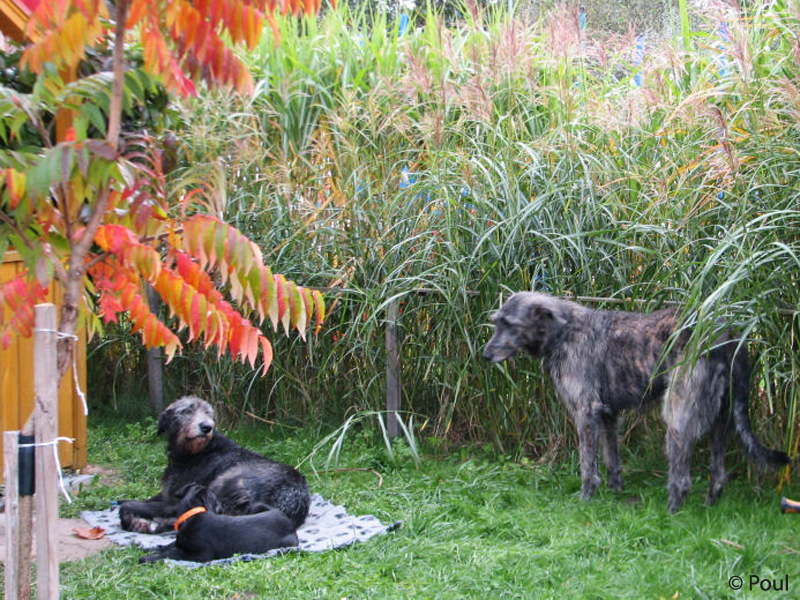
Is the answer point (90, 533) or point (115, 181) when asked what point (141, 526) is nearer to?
point (90, 533)

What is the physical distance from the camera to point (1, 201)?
10.4ft

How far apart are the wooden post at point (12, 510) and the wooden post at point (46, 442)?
9 cm

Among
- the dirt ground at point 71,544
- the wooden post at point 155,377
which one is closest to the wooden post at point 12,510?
the dirt ground at point 71,544

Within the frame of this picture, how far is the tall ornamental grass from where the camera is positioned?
4.86 m

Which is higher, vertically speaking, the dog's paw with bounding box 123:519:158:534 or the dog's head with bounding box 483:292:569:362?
the dog's head with bounding box 483:292:569:362

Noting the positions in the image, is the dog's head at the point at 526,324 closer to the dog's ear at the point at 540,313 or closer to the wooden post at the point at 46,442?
the dog's ear at the point at 540,313

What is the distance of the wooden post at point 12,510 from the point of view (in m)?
2.94

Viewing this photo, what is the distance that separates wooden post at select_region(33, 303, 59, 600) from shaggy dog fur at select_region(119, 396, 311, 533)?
2.21 meters

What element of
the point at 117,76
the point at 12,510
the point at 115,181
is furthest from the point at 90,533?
the point at 117,76

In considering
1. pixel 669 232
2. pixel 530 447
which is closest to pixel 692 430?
pixel 669 232

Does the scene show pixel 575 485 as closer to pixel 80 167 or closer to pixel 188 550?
pixel 188 550

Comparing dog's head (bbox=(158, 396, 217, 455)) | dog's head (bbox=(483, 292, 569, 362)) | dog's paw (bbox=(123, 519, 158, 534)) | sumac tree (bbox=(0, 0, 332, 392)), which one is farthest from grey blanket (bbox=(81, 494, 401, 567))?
sumac tree (bbox=(0, 0, 332, 392))

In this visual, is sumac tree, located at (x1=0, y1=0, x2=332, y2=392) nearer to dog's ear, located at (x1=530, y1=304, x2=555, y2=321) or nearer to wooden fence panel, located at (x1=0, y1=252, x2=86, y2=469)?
dog's ear, located at (x1=530, y1=304, x2=555, y2=321)

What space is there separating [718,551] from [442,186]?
10.6ft
